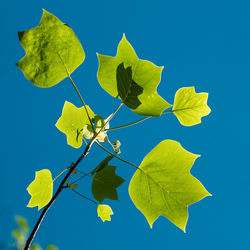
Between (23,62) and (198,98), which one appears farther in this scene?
(198,98)

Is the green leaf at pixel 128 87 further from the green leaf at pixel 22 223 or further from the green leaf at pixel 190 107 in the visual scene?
the green leaf at pixel 22 223

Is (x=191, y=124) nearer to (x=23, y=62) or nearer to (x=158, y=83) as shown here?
(x=158, y=83)

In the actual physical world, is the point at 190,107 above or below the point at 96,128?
above

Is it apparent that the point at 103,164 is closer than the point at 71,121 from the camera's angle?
Yes

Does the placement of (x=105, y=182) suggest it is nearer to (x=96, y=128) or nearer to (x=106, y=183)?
(x=106, y=183)

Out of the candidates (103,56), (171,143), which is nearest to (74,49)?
(103,56)

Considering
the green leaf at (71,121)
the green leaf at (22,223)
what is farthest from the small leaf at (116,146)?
the green leaf at (22,223)

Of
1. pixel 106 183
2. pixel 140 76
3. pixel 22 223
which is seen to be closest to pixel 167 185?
pixel 106 183
